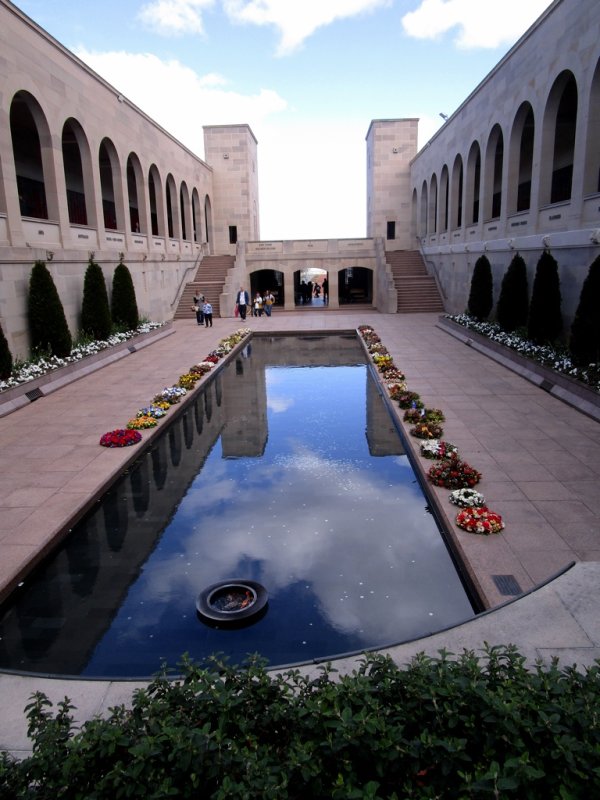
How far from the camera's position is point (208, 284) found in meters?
37.3

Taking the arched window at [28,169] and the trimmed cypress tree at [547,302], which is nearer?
the trimmed cypress tree at [547,302]

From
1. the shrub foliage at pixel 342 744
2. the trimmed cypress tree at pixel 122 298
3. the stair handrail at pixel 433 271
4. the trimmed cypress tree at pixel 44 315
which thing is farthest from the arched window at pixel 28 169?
the shrub foliage at pixel 342 744

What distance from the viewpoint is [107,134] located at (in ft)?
81.8

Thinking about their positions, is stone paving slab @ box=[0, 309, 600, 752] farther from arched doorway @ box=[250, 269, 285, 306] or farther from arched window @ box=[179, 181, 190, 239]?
arched doorway @ box=[250, 269, 285, 306]

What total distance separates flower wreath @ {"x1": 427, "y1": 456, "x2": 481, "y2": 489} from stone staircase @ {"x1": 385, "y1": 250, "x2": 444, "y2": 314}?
2655 cm

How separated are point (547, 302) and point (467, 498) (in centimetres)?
1158

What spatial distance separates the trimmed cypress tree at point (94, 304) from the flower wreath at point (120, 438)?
1101 cm

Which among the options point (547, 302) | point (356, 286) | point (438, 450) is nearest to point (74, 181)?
point (547, 302)

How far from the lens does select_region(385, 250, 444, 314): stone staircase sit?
35.1 m

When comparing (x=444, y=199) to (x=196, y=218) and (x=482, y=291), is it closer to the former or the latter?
(x=482, y=291)

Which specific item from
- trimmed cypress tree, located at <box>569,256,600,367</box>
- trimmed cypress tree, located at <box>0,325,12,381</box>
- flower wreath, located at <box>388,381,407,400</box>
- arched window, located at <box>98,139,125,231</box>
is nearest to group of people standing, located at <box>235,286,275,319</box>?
arched window, located at <box>98,139,125,231</box>

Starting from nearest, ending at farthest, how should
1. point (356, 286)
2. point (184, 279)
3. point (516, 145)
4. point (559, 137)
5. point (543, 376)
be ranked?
point (543, 376) → point (516, 145) → point (559, 137) → point (184, 279) → point (356, 286)

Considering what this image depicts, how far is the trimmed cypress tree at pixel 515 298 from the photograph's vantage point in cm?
2067

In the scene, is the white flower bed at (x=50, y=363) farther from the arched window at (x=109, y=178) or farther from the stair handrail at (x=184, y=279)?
the stair handrail at (x=184, y=279)
